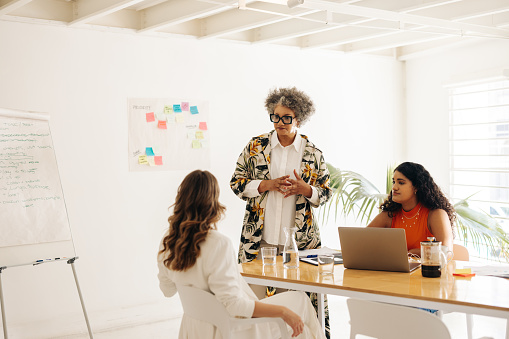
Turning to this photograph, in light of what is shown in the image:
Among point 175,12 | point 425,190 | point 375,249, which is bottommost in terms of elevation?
point 375,249

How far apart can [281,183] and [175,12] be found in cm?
190

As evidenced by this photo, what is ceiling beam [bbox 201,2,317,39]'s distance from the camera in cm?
462

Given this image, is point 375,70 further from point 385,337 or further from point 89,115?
point 385,337

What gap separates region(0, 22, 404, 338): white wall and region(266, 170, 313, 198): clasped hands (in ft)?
6.51

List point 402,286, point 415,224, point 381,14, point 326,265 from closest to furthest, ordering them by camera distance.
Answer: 1. point 402,286
2. point 326,265
3. point 415,224
4. point 381,14

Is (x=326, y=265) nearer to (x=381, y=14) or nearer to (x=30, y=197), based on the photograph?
(x=381, y=14)

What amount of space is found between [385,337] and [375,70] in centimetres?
460

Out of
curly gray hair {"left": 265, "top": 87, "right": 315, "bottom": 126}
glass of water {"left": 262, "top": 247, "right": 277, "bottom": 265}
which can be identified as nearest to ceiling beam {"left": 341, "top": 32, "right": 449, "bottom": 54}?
curly gray hair {"left": 265, "top": 87, "right": 315, "bottom": 126}

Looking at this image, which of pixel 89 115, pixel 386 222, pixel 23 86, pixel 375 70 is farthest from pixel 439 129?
pixel 23 86

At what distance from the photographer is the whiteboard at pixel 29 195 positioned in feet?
12.4

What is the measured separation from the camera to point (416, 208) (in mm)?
3412

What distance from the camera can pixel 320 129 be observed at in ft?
20.0

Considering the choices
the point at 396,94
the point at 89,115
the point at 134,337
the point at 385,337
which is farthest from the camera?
the point at 396,94

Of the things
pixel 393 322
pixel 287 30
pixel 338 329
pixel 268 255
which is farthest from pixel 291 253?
pixel 287 30
